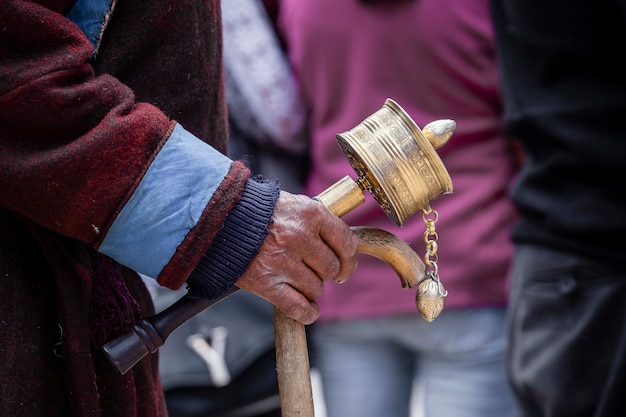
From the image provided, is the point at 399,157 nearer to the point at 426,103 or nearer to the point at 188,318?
the point at 188,318

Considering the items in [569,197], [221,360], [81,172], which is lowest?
[221,360]

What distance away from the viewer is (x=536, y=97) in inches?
67.1

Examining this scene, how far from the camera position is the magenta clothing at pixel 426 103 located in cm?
194

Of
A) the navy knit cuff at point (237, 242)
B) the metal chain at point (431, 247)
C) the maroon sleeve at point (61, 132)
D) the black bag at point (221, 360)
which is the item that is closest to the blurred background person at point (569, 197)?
the metal chain at point (431, 247)

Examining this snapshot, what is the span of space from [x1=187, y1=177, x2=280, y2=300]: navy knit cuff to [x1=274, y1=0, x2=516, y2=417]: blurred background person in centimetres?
100

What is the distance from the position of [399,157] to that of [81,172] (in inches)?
15.5

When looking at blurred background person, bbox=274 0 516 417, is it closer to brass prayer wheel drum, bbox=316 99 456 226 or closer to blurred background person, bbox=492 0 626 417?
blurred background person, bbox=492 0 626 417

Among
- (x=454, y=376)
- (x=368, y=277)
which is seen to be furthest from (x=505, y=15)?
(x=454, y=376)

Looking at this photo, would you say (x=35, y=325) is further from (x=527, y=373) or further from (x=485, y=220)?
(x=485, y=220)

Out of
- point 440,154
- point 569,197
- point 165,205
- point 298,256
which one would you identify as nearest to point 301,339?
point 298,256

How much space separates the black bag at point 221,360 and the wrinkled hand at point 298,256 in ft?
3.56

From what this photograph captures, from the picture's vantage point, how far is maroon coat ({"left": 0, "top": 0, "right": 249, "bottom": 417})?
3.08 feet

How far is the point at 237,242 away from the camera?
3.28 feet

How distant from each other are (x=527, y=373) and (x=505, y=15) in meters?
0.77
